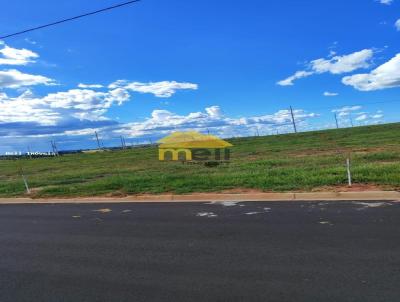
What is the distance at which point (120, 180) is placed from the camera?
55.8 ft

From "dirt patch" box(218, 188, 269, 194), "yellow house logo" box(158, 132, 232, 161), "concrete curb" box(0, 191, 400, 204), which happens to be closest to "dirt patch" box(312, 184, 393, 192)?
"concrete curb" box(0, 191, 400, 204)

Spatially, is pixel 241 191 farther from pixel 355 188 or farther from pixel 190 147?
pixel 190 147

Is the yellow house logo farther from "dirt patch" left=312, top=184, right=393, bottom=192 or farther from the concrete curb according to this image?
"dirt patch" left=312, top=184, right=393, bottom=192

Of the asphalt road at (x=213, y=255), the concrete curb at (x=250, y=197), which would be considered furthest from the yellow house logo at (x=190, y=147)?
the asphalt road at (x=213, y=255)

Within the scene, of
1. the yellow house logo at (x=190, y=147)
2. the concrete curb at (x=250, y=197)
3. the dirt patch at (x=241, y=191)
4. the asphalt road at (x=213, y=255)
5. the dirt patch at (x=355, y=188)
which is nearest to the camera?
the asphalt road at (x=213, y=255)

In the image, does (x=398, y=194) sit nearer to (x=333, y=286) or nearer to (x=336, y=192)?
(x=336, y=192)

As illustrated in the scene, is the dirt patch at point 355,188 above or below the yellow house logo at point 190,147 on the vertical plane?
below

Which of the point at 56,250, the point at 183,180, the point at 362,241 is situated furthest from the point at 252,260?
the point at 183,180

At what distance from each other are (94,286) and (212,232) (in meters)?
2.93

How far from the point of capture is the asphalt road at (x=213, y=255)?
16.0ft

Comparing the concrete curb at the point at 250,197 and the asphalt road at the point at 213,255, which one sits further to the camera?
the concrete curb at the point at 250,197

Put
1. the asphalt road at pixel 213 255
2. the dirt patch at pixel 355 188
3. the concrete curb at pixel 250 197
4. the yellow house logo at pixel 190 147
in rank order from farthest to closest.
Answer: the yellow house logo at pixel 190 147, the dirt patch at pixel 355 188, the concrete curb at pixel 250 197, the asphalt road at pixel 213 255

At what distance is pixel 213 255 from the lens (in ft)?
20.7

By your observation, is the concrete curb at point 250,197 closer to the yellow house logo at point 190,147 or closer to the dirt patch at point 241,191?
the dirt patch at point 241,191
